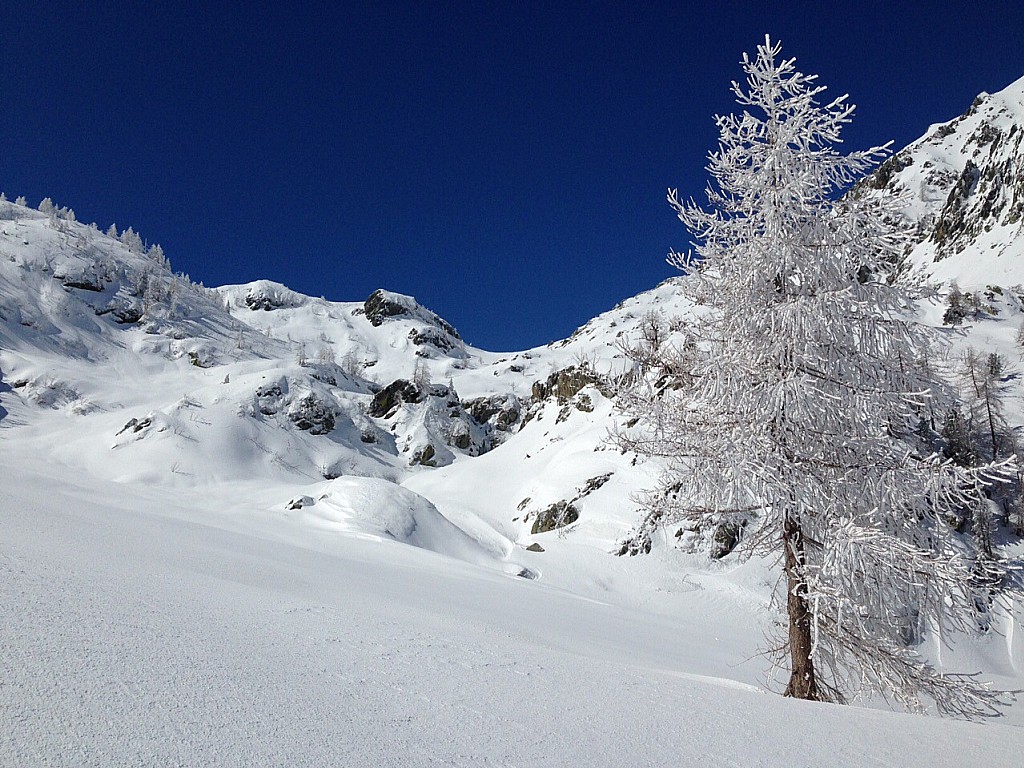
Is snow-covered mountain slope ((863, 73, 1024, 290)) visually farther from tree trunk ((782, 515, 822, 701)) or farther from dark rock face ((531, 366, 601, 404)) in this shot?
tree trunk ((782, 515, 822, 701))

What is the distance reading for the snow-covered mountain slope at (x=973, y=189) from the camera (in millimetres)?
87812

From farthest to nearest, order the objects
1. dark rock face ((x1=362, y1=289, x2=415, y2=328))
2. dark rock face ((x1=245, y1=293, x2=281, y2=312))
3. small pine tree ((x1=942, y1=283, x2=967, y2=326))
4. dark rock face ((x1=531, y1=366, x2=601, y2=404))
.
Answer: dark rock face ((x1=245, y1=293, x2=281, y2=312)), dark rock face ((x1=362, y1=289, x2=415, y2=328)), dark rock face ((x1=531, y1=366, x2=601, y2=404)), small pine tree ((x1=942, y1=283, x2=967, y2=326))

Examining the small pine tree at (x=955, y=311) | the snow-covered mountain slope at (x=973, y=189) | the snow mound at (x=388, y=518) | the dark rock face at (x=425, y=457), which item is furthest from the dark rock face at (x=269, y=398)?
the snow-covered mountain slope at (x=973, y=189)

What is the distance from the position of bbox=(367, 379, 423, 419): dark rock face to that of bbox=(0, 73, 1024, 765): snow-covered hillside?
1.15 ft

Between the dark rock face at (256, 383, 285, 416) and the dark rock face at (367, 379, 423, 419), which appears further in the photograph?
the dark rock face at (367, 379, 423, 419)

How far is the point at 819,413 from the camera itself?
6328mm

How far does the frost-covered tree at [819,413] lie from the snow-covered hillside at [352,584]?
81 cm

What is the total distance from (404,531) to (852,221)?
61.9ft

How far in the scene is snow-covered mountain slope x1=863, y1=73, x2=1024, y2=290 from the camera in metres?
87.8

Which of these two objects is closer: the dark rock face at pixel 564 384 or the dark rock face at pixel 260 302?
the dark rock face at pixel 564 384

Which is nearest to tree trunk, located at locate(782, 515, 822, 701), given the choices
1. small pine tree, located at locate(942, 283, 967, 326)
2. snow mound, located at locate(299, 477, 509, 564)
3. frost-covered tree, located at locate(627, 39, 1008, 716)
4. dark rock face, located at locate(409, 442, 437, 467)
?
frost-covered tree, located at locate(627, 39, 1008, 716)

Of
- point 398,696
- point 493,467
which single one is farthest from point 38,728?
point 493,467

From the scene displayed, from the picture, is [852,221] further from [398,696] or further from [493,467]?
[493,467]

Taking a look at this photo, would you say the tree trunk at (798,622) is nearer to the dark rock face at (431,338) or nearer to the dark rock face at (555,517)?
the dark rock face at (555,517)
